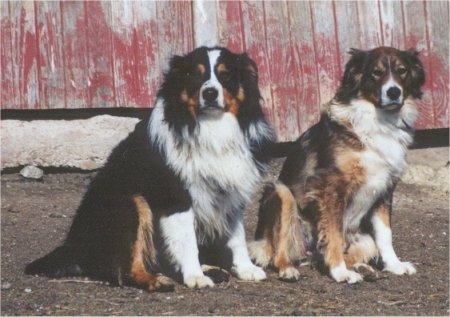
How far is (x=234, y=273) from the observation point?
4789 millimetres

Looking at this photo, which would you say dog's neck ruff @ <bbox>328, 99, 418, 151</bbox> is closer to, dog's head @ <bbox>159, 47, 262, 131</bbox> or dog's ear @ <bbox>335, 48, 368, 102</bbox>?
dog's ear @ <bbox>335, 48, 368, 102</bbox>

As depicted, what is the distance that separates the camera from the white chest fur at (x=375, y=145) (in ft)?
16.2

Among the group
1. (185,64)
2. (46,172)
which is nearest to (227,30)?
(46,172)

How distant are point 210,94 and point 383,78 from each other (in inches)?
47.5

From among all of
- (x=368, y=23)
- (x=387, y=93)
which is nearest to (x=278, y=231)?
(x=387, y=93)

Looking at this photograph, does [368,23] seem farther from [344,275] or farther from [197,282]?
[197,282]

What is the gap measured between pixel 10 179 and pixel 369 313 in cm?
398

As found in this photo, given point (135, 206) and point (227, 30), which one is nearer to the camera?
point (135, 206)

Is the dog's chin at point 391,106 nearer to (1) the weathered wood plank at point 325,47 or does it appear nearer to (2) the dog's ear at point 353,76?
(2) the dog's ear at point 353,76

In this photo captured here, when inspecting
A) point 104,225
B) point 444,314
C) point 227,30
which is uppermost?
point 227,30

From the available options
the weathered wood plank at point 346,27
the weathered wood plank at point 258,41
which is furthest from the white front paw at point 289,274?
the weathered wood plank at point 346,27

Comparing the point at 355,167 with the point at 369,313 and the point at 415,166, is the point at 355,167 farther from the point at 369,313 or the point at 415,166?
the point at 415,166

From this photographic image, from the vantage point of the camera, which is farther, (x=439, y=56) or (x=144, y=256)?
(x=439, y=56)

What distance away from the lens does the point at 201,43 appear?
732 cm
